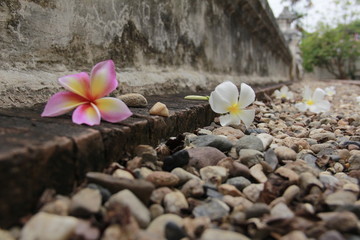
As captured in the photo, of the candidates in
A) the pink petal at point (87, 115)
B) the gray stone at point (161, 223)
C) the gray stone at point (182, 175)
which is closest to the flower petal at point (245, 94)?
the gray stone at point (182, 175)

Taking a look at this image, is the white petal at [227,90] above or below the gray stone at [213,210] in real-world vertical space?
above

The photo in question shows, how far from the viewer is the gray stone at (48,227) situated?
60 centimetres

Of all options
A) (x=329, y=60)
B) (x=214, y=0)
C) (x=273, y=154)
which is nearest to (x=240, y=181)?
(x=273, y=154)

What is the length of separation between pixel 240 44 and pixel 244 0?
2.50 ft

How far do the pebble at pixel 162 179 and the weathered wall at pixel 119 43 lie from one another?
0.68 m

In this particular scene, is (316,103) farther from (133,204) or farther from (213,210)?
(133,204)

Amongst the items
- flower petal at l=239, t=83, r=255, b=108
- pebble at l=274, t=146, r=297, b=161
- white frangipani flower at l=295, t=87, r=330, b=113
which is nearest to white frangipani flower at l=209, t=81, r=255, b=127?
flower petal at l=239, t=83, r=255, b=108

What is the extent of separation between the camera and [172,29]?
240cm

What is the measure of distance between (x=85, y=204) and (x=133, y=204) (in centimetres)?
10

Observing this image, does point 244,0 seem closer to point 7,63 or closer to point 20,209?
point 7,63

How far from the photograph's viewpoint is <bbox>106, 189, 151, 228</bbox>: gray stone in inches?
28.1

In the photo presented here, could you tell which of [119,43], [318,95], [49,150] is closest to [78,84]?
[49,150]

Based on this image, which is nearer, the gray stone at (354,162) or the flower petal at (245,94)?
the gray stone at (354,162)

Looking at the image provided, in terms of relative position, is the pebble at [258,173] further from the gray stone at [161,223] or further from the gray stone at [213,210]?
the gray stone at [161,223]
